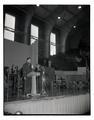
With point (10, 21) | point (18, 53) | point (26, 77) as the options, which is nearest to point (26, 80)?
point (26, 77)

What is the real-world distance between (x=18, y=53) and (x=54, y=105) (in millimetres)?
797

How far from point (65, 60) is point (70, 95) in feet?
1.50

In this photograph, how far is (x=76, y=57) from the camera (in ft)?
6.95

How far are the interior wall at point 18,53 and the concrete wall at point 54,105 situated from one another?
0.48 m

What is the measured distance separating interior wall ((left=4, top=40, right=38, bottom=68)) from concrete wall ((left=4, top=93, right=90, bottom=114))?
0.48 m

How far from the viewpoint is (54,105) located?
81.6 inches

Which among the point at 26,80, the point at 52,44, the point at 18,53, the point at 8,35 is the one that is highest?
the point at 8,35

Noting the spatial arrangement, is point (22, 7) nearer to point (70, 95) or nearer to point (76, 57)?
point (76, 57)

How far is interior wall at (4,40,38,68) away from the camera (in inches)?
79.4

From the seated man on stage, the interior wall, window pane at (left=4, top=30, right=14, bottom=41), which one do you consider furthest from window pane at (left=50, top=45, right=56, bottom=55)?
window pane at (left=4, top=30, right=14, bottom=41)

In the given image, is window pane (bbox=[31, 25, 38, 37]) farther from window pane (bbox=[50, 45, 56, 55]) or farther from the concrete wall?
the concrete wall

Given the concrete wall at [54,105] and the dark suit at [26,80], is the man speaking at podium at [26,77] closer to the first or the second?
the dark suit at [26,80]

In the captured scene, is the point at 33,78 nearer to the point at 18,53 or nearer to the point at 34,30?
the point at 18,53
